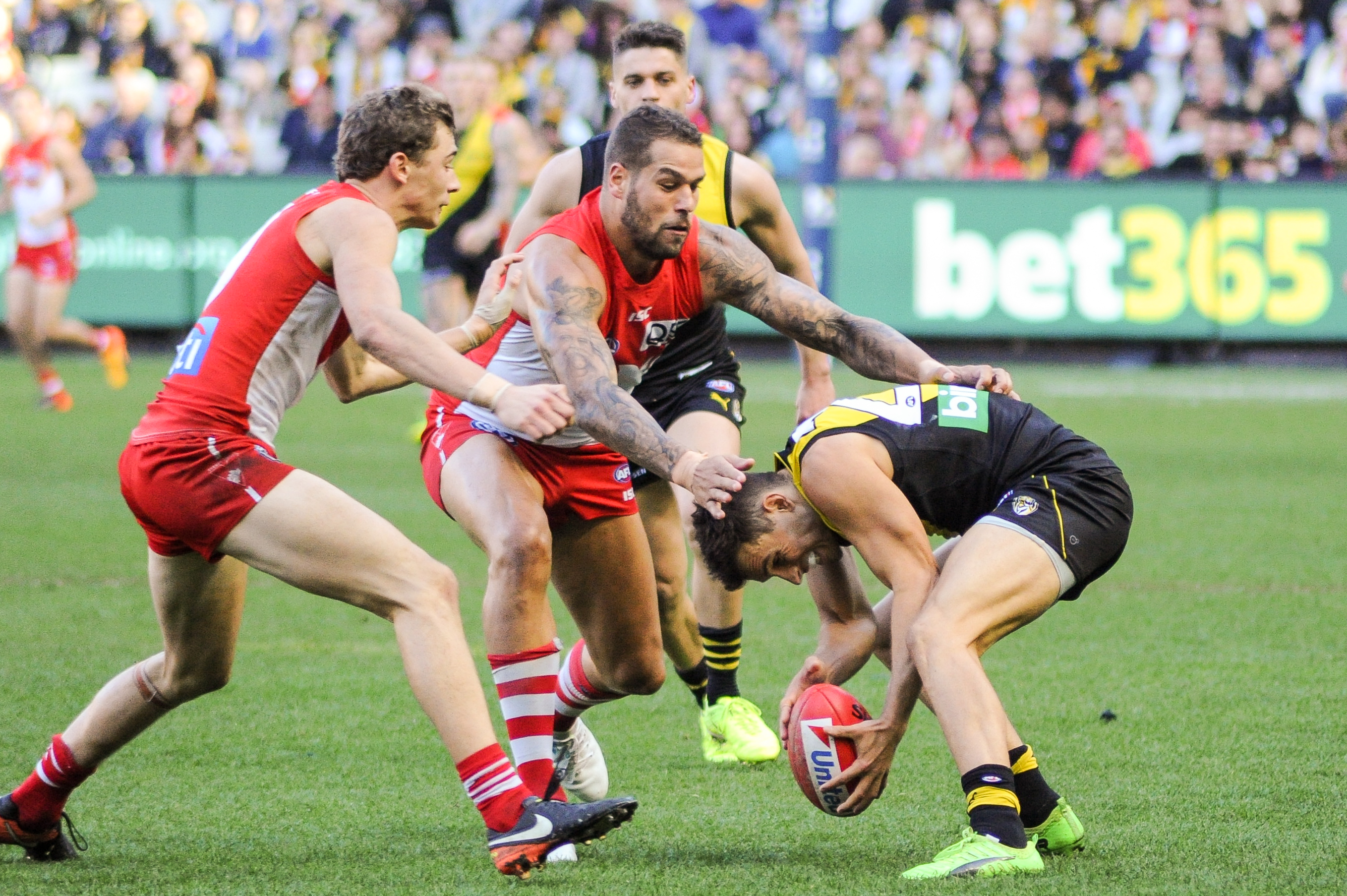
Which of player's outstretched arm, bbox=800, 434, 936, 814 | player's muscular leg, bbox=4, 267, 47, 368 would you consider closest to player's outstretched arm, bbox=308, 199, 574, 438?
player's outstretched arm, bbox=800, 434, 936, 814

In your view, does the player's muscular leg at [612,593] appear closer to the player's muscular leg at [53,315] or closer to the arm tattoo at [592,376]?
the arm tattoo at [592,376]

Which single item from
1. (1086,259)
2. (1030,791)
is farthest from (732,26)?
(1030,791)

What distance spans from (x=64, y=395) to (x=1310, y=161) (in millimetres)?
12538

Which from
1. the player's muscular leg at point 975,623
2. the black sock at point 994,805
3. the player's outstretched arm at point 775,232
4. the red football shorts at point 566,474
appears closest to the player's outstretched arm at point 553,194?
the player's outstretched arm at point 775,232

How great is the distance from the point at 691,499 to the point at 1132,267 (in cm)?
1294

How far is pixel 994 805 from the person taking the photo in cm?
419

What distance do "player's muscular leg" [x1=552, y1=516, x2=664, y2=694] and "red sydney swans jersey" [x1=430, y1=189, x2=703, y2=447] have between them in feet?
0.95

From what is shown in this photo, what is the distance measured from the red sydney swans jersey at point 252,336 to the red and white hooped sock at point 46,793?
0.92 m

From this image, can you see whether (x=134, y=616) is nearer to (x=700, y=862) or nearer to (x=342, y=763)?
(x=342, y=763)

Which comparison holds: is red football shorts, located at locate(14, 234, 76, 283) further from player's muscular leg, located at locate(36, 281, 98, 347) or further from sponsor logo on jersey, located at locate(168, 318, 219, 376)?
sponsor logo on jersey, located at locate(168, 318, 219, 376)

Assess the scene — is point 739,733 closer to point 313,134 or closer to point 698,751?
point 698,751

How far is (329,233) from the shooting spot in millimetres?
4277

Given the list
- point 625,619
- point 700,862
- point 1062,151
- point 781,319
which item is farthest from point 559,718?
point 1062,151

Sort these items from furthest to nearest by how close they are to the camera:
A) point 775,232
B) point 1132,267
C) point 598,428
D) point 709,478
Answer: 1. point 1132,267
2. point 775,232
3. point 598,428
4. point 709,478
